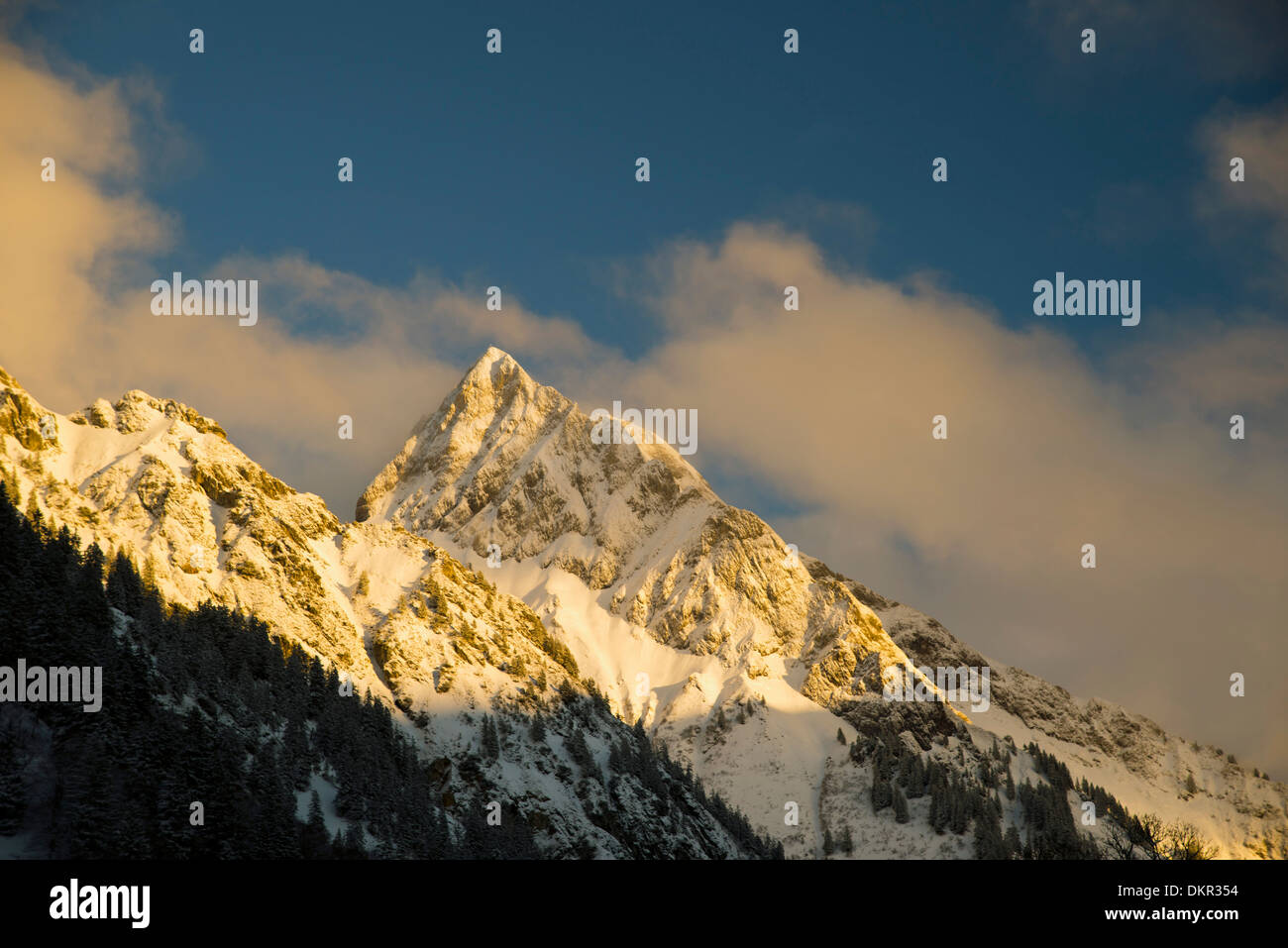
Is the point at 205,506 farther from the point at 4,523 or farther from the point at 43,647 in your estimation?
the point at 43,647

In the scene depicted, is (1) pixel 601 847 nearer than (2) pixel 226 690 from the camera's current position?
No

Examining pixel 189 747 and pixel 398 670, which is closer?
pixel 189 747

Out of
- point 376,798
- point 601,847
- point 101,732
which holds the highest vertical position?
point 101,732

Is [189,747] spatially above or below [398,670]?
below

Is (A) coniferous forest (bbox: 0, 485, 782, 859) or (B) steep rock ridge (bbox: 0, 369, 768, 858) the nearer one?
(A) coniferous forest (bbox: 0, 485, 782, 859)

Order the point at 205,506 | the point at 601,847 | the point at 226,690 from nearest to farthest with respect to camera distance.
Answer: the point at 226,690 → the point at 601,847 → the point at 205,506

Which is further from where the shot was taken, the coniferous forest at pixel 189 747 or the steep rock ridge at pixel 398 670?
the steep rock ridge at pixel 398 670
